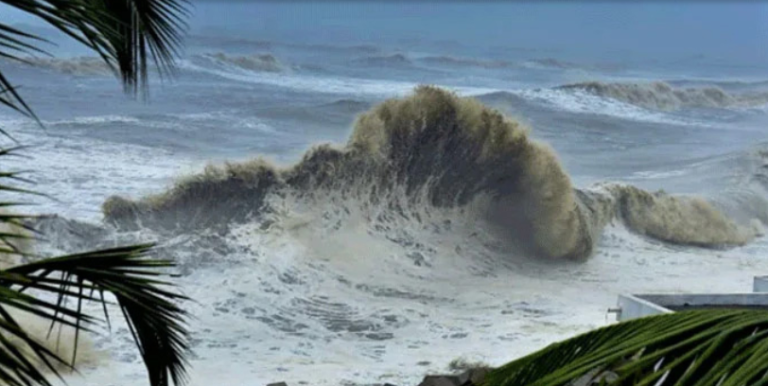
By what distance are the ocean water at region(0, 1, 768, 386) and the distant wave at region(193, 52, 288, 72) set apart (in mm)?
3507

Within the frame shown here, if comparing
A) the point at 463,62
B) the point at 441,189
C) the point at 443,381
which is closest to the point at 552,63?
the point at 463,62

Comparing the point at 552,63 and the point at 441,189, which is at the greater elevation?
the point at 552,63

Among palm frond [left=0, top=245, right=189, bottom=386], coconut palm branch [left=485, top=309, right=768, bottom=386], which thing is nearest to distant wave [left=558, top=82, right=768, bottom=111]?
palm frond [left=0, top=245, right=189, bottom=386]

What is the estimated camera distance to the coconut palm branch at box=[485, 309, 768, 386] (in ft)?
3.10

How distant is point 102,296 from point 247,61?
3305 cm

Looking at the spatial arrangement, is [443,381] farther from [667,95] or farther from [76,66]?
[667,95]

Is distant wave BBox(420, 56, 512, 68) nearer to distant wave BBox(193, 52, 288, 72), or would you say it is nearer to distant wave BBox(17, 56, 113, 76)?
distant wave BBox(193, 52, 288, 72)

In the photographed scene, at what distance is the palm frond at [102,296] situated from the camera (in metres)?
1.26

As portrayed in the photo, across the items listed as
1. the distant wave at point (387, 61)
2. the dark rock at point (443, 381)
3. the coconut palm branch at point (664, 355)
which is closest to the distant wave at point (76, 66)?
the distant wave at point (387, 61)

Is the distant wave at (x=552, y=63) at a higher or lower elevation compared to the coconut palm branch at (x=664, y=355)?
higher

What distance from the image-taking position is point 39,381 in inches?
47.3

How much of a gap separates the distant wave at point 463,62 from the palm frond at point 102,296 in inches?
1478

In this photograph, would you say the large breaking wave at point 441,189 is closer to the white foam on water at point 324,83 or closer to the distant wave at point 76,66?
the white foam on water at point 324,83

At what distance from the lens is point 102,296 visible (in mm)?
1626
